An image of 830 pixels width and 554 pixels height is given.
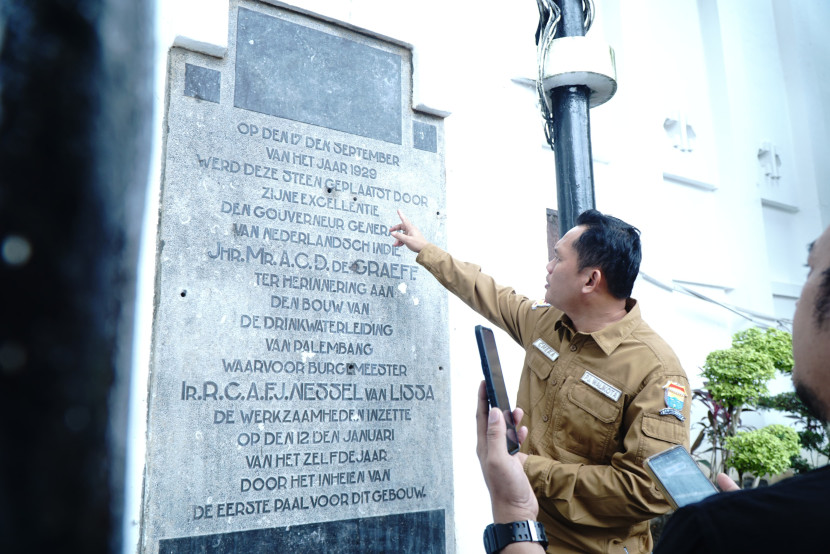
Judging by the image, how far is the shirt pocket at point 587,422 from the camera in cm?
236

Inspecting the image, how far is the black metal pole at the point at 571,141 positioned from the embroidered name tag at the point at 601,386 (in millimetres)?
774

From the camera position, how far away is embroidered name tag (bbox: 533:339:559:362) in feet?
8.51

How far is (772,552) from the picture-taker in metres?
0.82

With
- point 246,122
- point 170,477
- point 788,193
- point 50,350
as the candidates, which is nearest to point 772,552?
point 50,350

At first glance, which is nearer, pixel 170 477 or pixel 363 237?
pixel 170 477

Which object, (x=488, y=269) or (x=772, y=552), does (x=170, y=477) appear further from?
(x=772, y=552)

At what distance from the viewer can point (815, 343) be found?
966mm

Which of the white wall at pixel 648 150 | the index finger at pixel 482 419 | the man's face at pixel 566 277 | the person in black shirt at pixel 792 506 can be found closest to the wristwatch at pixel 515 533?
the index finger at pixel 482 419

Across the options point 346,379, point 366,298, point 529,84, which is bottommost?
point 346,379

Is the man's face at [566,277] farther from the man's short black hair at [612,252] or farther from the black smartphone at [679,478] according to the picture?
the black smartphone at [679,478]

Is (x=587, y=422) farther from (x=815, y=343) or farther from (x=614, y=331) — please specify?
(x=815, y=343)

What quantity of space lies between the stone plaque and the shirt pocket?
32.0 inches

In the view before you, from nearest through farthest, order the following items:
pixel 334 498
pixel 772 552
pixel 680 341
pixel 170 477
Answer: pixel 772 552, pixel 170 477, pixel 334 498, pixel 680 341

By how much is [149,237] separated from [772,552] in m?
2.24
